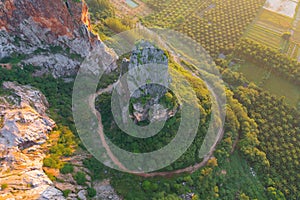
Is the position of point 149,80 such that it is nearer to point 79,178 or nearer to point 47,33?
point 79,178

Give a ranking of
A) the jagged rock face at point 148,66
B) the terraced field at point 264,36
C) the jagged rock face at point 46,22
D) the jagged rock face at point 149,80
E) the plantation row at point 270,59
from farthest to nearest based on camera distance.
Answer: the terraced field at point 264,36, the plantation row at point 270,59, the jagged rock face at point 46,22, the jagged rock face at point 148,66, the jagged rock face at point 149,80

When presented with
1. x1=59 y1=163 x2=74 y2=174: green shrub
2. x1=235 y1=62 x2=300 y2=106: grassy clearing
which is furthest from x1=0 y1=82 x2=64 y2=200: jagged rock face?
x1=235 y1=62 x2=300 y2=106: grassy clearing

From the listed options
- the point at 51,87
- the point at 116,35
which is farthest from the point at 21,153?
the point at 116,35

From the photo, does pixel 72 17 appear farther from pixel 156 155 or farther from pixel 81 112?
pixel 156 155

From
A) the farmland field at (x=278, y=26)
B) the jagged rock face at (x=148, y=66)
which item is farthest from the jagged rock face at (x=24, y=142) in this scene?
the farmland field at (x=278, y=26)

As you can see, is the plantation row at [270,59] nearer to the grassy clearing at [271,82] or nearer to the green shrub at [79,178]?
the grassy clearing at [271,82]

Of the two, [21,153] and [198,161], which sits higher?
[21,153]
